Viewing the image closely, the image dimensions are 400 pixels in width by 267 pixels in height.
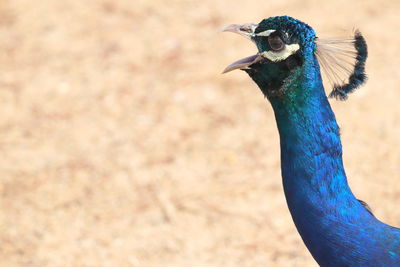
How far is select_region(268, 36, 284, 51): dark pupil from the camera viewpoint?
2.30 m

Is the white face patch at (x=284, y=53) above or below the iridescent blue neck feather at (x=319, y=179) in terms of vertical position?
above

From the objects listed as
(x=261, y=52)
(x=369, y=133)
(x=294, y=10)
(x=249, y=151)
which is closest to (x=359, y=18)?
(x=294, y=10)

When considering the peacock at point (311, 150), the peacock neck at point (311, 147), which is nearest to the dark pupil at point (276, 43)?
the peacock at point (311, 150)

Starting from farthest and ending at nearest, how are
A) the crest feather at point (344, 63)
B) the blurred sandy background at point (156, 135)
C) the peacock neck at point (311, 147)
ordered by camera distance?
the blurred sandy background at point (156, 135) < the crest feather at point (344, 63) < the peacock neck at point (311, 147)

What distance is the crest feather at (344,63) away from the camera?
2406 millimetres

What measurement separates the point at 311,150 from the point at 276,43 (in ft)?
1.22

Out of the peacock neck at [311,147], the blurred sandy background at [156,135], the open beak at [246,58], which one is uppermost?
the open beak at [246,58]

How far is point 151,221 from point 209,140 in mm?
845

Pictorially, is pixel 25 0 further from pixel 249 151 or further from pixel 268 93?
pixel 268 93

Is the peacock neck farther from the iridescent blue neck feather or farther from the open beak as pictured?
the open beak

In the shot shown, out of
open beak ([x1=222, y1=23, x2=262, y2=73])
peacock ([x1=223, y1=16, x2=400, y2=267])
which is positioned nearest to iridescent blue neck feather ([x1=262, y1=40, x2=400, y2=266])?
peacock ([x1=223, y1=16, x2=400, y2=267])

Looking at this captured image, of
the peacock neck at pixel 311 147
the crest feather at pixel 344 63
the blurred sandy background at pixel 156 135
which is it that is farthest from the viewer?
the blurred sandy background at pixel 156 135

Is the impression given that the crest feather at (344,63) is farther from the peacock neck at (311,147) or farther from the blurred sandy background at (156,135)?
the blurred sandy background at (156,135)

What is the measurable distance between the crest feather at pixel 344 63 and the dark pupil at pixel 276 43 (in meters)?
0.16
